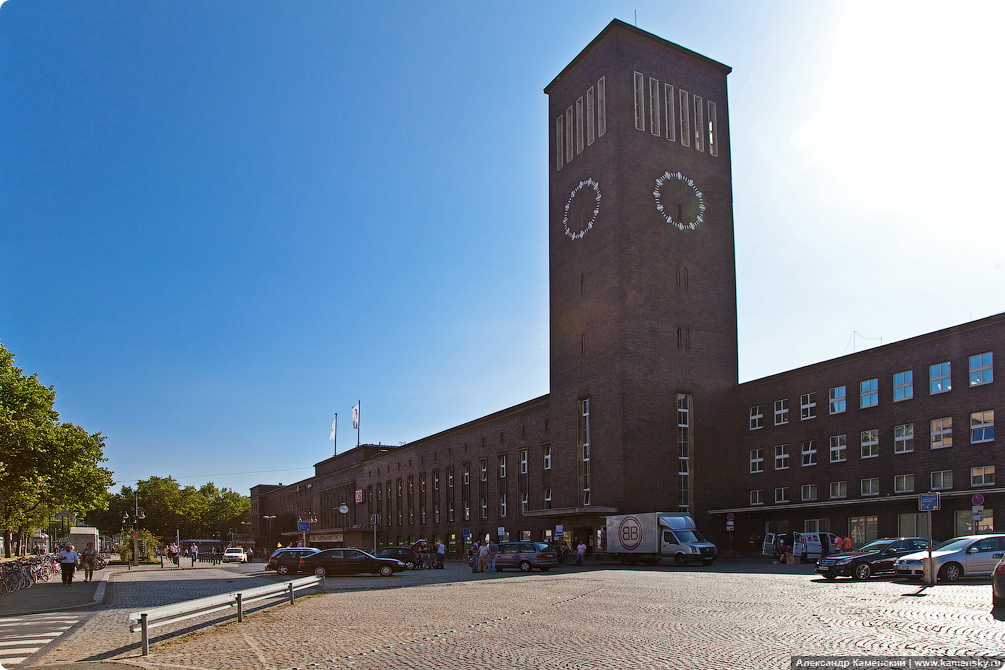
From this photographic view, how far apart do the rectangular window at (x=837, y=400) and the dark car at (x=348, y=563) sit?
87.0 feet

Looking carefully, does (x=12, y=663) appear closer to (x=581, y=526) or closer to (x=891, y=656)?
(x=891, y=656)

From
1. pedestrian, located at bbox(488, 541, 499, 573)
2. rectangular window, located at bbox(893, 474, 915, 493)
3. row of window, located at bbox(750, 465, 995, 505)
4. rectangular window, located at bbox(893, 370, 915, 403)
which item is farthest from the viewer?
rectangular window, located at bbox(893, 370, 915, 403)

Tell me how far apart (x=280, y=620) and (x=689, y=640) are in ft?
27.7

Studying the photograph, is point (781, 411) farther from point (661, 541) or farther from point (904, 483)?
point (661, 541)

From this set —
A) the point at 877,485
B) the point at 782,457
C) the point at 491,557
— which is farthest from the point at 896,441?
the point at 491,557

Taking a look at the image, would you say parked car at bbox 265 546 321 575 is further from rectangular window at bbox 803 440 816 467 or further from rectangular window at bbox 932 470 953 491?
rectangular window at bbox 932 470 953 491

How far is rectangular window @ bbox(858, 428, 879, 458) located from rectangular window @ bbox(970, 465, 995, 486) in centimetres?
606

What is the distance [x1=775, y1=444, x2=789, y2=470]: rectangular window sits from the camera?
171 ft

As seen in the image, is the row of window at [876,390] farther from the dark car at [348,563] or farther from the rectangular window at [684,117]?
the dark car at [348,563]

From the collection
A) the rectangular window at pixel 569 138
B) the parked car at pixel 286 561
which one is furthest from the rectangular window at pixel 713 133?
the parked car at pixel 286 561

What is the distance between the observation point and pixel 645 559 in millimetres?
44062

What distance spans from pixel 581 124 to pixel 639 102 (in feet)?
16.7

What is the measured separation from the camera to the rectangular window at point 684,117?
61.8 m

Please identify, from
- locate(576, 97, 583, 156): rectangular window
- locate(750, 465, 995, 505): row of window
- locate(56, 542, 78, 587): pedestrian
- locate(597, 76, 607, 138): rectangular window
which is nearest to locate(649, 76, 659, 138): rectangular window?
locate(597, 76, 607, 138): rectangular window
